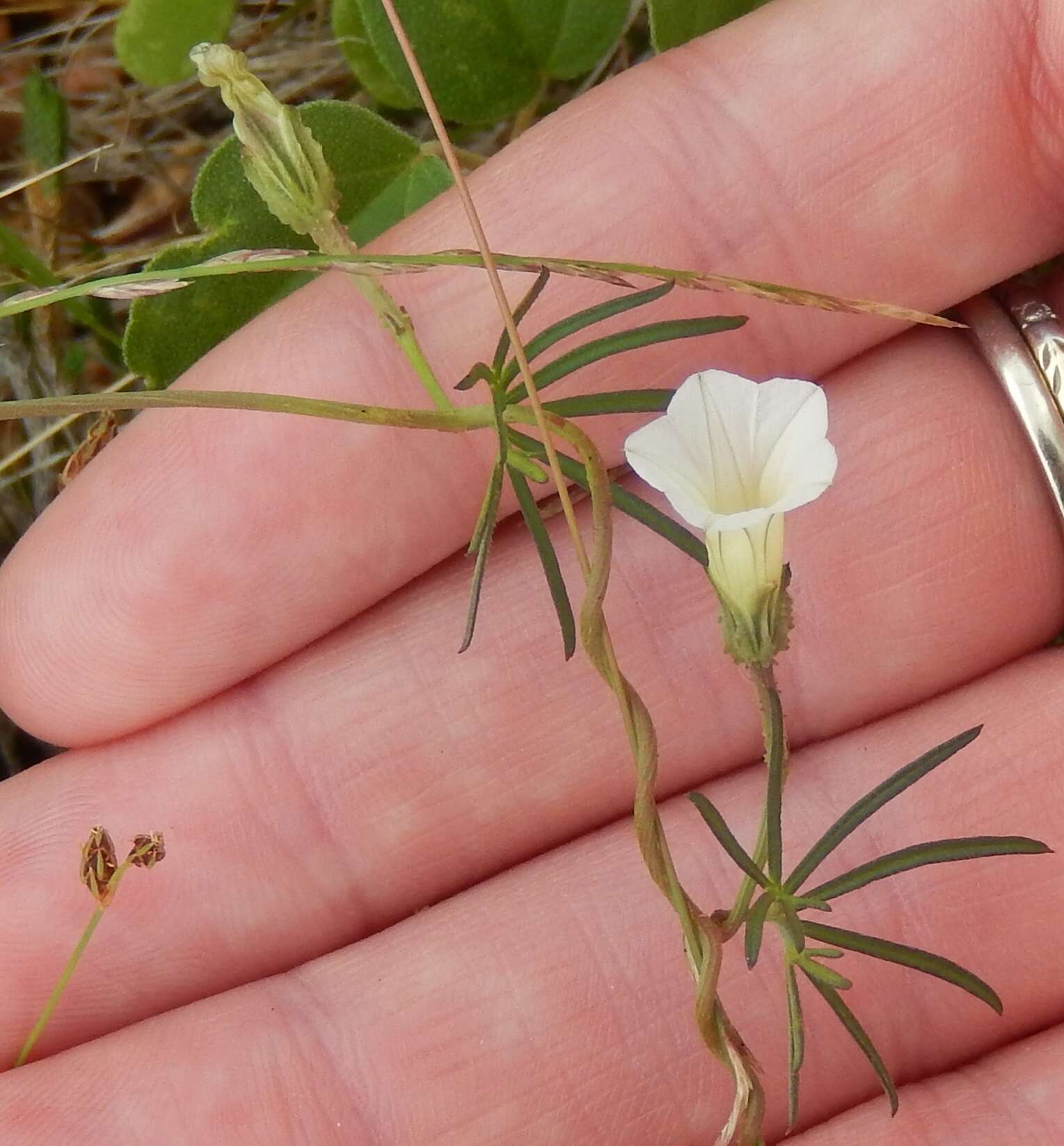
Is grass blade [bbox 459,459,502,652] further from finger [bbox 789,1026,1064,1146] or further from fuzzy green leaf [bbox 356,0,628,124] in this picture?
finger [bbox 789,1026,1064,1146]

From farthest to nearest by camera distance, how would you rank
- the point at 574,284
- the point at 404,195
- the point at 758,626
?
the point at 404,195 → the point at 574,284 → the point at 758,626

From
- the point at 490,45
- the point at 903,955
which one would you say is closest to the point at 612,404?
the point at 903,955

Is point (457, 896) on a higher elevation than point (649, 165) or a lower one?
lower

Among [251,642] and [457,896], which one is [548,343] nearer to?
[251,642]

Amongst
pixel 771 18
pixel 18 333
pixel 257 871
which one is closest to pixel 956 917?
pixel 257 871

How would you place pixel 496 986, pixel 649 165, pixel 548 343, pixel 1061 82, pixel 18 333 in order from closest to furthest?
pixel 548 343
pixel 1061 82
pixel 649 165
pixel 496 986
pixel 18 333

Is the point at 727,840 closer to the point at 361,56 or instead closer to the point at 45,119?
the point at 361,56

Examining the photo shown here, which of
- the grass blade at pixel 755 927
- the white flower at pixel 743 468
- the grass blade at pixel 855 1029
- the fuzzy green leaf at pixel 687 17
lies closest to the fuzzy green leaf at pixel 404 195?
the fuzzy green leaf at pixel 687 17
